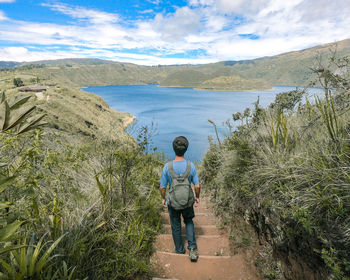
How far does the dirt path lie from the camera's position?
2396mm

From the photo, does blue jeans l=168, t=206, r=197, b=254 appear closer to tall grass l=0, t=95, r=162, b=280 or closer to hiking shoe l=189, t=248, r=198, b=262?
hiking shoe l=189, t=248, r=198, b=262

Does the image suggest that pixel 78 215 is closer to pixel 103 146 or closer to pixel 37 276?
pixel 37 276

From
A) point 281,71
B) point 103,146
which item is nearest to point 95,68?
point 281,71

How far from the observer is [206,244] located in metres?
3.05

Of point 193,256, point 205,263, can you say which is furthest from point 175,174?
point 205,263

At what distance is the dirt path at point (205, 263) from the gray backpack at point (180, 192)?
28.0 inches

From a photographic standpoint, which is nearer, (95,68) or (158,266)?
(158,266)

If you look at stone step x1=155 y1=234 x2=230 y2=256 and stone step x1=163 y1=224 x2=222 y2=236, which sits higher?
stone step x1=155 y1=234 x2=230 y2=256

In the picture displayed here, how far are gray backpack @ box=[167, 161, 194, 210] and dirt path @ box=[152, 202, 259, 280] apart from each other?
71cm

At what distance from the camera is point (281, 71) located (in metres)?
190

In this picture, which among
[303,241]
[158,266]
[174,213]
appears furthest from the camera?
[174,213]

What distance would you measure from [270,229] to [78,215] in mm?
2268

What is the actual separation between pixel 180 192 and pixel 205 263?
0.96 meters

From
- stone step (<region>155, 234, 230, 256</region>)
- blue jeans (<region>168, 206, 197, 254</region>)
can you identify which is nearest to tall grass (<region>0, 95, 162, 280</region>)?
stone step (<region>155, 234, 230, 256</region>)
